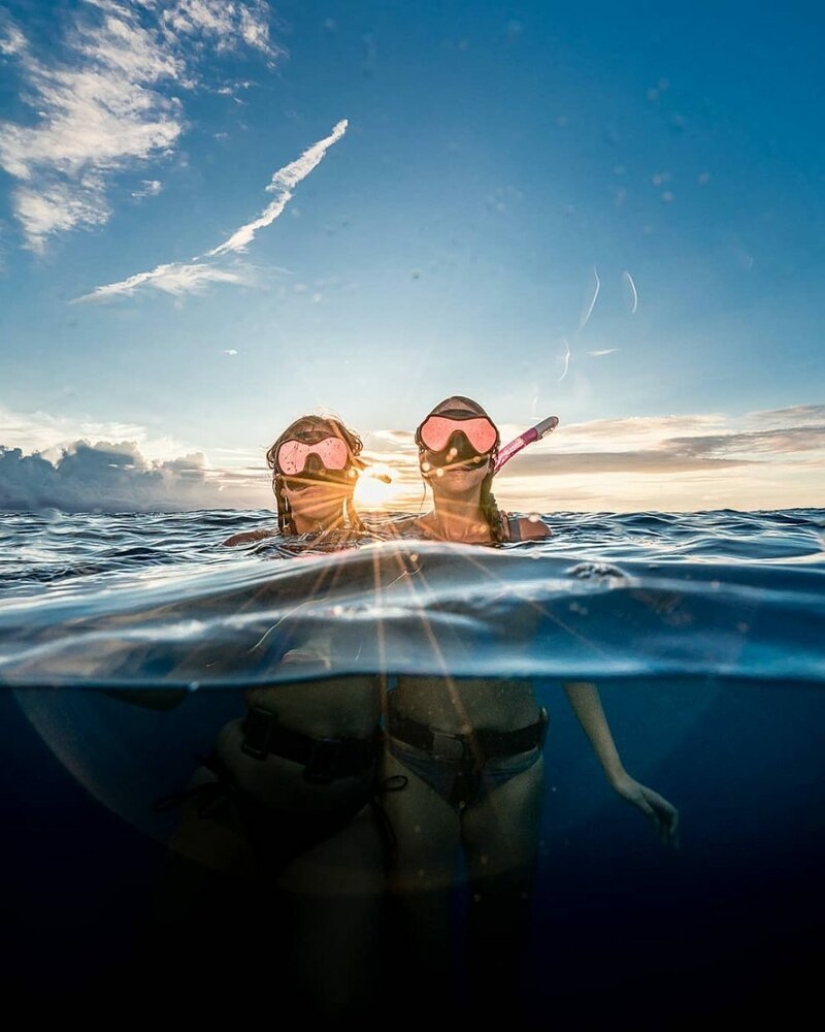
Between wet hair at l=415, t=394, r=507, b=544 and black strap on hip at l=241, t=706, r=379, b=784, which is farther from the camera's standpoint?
wet hair at l=415, t=394, r=507, b=544

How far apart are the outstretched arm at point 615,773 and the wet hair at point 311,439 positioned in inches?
149

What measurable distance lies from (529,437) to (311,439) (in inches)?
116

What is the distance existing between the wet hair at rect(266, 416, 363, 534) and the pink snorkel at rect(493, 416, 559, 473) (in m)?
1.95

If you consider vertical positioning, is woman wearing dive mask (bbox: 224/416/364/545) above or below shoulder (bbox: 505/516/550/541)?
above

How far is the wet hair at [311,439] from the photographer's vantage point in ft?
23.0

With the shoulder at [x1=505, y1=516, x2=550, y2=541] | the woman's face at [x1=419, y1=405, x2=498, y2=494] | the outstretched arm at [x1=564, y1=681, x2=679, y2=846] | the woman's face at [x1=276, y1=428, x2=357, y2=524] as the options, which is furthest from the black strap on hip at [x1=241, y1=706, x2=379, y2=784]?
the shoulder at [x1=505, y1=516, x2=550, y2=541]

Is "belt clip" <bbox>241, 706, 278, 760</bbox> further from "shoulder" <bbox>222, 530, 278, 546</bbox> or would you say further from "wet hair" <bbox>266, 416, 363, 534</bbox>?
"shoulder" <bbox>222, 530, 278, 546</bbox>

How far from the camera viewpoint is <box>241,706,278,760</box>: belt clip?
3.76 m

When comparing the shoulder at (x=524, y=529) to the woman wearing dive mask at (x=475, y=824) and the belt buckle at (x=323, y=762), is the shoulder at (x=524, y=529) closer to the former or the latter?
the woman wearing dive mask at (x=475, y=824)

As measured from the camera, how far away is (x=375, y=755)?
4.16m

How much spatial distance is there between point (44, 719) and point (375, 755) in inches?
561

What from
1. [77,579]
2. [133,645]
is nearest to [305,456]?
[133,645]

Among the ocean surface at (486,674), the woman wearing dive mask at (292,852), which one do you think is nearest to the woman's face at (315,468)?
the ocean surface at (486,674)

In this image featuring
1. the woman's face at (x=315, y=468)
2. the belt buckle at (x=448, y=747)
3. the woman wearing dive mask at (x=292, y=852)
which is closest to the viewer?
the woman wearing dive mask at (x=292, y=852)
